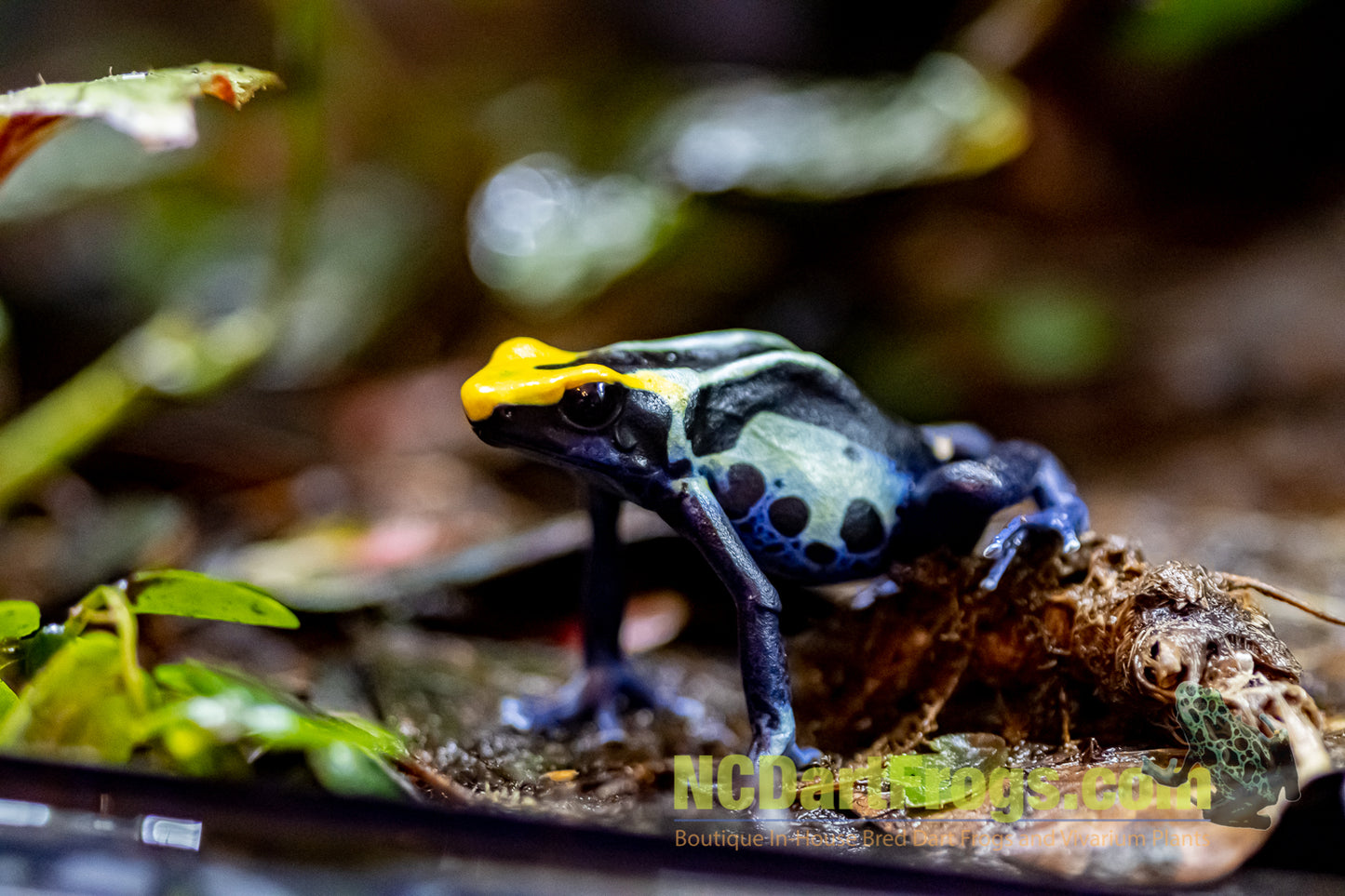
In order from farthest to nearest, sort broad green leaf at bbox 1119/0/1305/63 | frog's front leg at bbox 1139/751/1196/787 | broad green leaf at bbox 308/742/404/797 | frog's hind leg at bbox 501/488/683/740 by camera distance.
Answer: broad green leaf at bbox 1119/0/1305/63
frog's hind leg at bbox 501/488/683/740
frog's front leg at bbox 1139/751/1196/787
broad green leaf at bbox 308/742/404/797

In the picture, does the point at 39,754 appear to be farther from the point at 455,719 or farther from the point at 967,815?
the point at 967,815

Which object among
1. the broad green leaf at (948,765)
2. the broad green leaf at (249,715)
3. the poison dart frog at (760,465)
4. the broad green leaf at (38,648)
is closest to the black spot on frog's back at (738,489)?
the poison dart frog at (760,465)

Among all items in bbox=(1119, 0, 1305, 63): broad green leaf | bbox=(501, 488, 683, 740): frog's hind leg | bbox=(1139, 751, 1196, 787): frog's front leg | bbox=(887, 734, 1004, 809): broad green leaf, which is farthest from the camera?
bbox=(1119, 0, 1305, 63): broad green leaf

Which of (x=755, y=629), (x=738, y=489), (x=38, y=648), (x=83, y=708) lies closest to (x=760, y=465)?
(x=738, y=489)

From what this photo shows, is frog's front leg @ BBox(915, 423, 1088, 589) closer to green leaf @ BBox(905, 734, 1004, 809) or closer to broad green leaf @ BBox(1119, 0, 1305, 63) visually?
green leaf @ BBox(905, 734, 1004, 809)

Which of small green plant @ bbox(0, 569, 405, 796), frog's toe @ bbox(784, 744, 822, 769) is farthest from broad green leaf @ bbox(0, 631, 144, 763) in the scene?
frog's toe @ bbox(784, 744, 822, 769)

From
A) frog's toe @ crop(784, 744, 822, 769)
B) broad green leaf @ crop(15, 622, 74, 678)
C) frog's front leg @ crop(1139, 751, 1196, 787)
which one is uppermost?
broad green leaf @ crop(15, 622, 74, 678)
